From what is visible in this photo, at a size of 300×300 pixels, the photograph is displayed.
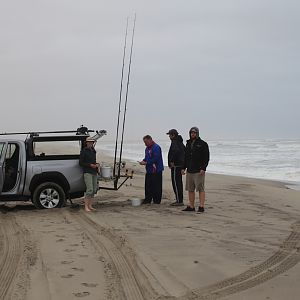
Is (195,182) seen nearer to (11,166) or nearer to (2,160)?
(11,166)

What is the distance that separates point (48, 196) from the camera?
10.0 meters

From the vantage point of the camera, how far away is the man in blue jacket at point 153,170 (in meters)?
10.9

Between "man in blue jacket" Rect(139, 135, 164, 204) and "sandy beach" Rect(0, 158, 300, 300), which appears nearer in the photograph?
"sandy beach" Rect(0, 158, 300, 300)

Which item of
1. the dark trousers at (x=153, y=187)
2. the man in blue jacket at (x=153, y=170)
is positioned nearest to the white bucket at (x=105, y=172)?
the man in blue jacket at (x=153, y=170)

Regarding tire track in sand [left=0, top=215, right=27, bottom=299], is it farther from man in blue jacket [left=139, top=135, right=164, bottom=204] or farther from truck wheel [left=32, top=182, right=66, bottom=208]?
man in blue jacket [left=139, top=135, right=164, bottom=204]

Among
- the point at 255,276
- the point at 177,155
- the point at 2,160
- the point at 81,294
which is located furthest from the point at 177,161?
the point at 81,294

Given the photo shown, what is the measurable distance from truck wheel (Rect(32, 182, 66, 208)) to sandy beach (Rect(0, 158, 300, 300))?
0.84ft

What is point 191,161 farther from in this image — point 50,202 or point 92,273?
point 92,273

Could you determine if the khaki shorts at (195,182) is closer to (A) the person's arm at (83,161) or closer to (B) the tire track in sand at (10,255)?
(A) the person's arm at (83,161)

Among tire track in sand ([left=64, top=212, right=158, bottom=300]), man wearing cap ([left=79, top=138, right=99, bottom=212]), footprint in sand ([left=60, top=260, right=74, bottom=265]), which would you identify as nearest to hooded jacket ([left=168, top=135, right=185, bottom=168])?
man wearing cap ([left=79, top=138, right=99, bottom=212])

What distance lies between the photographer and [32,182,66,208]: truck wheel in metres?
9.89

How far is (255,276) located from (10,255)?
10.1 feet

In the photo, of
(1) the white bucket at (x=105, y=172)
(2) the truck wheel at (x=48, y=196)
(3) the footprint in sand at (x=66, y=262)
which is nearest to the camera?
(3) the footprint in sand at (x=66, y=262)

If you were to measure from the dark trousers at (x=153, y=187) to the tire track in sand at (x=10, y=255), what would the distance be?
3.45 meters
